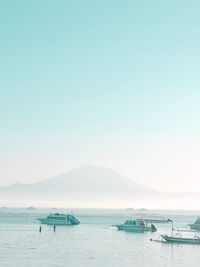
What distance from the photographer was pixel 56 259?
62.4 m

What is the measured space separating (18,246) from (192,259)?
3057cm

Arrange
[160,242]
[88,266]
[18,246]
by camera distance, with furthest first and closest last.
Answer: [160,242] → [18,246] → [88,266]

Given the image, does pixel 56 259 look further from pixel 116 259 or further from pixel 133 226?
pixel 133 226

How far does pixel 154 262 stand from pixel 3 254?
23.1 m

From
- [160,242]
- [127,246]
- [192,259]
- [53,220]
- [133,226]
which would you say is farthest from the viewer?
[53,220]

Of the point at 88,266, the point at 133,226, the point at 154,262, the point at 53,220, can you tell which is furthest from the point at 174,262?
the point at 53,220

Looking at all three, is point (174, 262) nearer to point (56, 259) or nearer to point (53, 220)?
point (56, 259)

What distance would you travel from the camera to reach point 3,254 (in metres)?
65.1

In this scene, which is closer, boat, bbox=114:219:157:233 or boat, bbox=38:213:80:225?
boat, bbox=114:219:157:233

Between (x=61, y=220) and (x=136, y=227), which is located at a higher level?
(x=61, y=220)

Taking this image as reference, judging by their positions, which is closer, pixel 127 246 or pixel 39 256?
pixel 39 256

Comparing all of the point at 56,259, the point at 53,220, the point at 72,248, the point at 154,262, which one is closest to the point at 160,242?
the point at 72,248

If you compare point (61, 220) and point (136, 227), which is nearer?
point (136, 227)

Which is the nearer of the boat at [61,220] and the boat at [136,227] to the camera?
the boat at [136,227]
